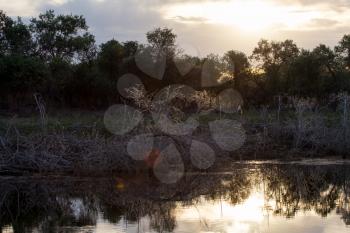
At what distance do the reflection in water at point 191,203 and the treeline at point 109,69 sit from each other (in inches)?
744

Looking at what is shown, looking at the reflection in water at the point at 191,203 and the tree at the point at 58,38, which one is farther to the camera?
the tree at the point at 58,38

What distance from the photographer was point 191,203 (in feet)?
66.5

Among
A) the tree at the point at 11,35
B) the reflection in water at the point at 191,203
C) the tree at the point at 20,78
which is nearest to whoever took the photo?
the reflection in water at the point at 191,203

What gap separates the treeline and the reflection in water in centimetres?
1891

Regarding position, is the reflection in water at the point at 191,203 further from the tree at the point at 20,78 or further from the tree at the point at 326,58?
the tree at the point at 326,58

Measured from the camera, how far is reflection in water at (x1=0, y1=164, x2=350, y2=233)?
54.8 feet

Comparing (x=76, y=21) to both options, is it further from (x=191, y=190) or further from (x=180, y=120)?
(x=191, y=190)

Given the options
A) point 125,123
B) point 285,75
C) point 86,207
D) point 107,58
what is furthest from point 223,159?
point 285,75

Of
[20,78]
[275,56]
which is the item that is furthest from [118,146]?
[275,56]

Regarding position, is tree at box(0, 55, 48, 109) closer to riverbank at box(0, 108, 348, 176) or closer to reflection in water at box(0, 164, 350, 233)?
riverbank at box(0, 108, 348, 176)

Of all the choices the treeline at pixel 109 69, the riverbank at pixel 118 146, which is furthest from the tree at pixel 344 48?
the riverbank at pixel 118 146

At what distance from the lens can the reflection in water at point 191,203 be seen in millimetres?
16703

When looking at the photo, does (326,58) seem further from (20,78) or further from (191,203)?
(191,203)

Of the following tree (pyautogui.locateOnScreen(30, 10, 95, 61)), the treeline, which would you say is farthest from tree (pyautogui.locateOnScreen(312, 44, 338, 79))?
tree (pyautogui.locateOnScreen(30, 10, 95, 61))
